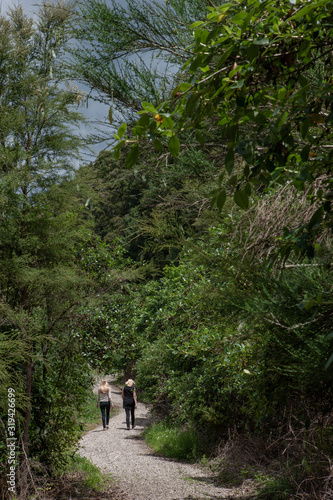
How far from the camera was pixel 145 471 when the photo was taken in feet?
25.5

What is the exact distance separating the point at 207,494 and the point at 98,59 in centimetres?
608

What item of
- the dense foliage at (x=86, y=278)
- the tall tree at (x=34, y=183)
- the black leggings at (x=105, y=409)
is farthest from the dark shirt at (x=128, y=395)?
the tall tree at (x=34, y=183)

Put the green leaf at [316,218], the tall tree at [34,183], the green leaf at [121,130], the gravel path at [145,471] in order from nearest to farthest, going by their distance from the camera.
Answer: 1. the green leaf at [121,130]
2. the green leaf at [316,218]
3. the tall tree at [34,183]
4. the gravel path at [145,471]

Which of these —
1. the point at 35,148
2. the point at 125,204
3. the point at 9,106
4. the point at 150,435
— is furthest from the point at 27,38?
the point at 125,204

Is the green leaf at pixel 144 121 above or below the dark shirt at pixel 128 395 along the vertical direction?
above

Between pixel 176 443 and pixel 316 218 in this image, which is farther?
pixel 176 443

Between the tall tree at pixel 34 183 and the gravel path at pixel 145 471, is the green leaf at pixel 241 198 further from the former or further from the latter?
the gravel path at pixel 145 471

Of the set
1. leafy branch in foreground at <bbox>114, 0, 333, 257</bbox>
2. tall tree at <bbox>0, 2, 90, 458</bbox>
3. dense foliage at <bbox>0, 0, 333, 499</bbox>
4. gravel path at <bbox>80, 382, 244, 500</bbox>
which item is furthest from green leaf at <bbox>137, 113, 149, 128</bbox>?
gravel path at <bbox>80, 382, 244, 500</bbox>

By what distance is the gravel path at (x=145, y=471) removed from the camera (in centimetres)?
644

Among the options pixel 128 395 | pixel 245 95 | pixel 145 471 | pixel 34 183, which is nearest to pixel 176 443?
pixel 145 471

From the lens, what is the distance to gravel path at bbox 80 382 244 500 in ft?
21.1

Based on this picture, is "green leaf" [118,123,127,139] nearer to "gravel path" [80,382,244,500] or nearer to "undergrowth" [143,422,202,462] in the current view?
"gravel path" [80,382,244,500]

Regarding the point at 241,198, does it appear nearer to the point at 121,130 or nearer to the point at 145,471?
the point at 121,130

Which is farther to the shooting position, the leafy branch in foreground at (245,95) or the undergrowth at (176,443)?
the undergrowth at (176,443)
